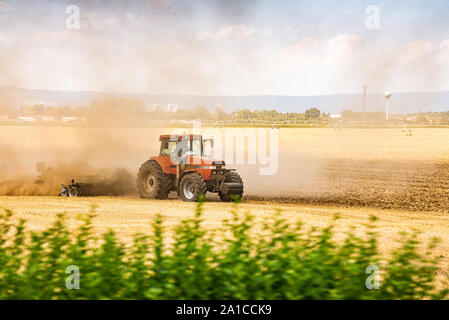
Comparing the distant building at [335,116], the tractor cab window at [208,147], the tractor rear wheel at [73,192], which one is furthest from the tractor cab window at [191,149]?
the distant building at [335,116]

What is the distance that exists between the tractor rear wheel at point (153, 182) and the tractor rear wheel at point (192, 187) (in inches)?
23.6

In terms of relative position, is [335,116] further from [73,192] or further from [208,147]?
[208,147]

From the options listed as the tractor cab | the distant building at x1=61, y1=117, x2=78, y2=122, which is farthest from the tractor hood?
the distant building at x1=61, y1=117, x2=78, y2=122

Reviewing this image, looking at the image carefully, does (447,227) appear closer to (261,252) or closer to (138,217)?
(138,217)

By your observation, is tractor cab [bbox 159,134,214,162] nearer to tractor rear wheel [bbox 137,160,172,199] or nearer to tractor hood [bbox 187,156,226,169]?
tractor hood [bbox 187,156,226,169]

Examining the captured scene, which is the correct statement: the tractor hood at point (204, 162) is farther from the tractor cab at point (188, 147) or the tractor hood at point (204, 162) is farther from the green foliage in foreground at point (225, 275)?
the green foliage in foreground at point (225, 275)

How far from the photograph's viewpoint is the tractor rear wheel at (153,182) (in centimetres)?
1867

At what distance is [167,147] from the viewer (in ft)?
62.7

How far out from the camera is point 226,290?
20.1 ft

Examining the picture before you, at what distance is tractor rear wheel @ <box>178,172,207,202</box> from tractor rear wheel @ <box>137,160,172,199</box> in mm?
599

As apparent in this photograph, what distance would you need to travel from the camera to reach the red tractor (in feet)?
58.2
